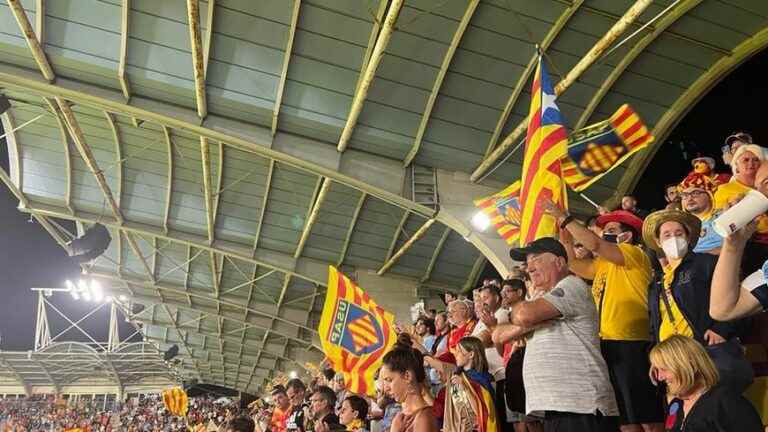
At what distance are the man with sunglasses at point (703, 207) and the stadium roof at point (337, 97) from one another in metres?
3.56

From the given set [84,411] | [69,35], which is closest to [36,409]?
[84,411]

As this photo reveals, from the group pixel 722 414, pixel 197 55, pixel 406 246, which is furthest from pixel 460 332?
pixel 406 246

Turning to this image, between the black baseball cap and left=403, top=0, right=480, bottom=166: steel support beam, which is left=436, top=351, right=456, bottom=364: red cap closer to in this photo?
the black baseball cap

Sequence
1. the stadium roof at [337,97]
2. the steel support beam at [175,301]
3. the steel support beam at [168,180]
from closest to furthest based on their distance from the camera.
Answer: the stadium roof at [337,97] < the steel support beam at [168,180] < the steel support beam at [175,301]

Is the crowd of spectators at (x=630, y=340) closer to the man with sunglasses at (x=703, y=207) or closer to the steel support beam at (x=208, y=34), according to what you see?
the man with sunglasses at (x=703, y=207)

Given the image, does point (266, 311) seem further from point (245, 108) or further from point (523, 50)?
point (523, 50)

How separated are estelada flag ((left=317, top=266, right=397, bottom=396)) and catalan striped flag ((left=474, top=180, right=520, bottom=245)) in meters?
2.89

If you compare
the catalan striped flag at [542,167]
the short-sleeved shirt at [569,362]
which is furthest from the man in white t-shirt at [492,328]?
the short-sleeved shirt at [569,362]

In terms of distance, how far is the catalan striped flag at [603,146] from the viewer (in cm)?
708

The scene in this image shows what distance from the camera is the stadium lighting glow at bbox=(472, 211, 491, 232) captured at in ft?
37.7

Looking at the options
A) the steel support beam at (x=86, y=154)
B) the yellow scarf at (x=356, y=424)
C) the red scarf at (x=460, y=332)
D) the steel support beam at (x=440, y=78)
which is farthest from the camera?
the steel support beam at (x=86, y=154)

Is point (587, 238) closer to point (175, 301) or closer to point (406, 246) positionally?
point (406, 246)

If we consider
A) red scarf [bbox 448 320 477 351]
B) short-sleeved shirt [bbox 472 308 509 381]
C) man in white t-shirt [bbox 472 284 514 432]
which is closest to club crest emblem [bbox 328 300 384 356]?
red scarf [bbox 448 320 477 351]

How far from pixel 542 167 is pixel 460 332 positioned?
70.1 inches
